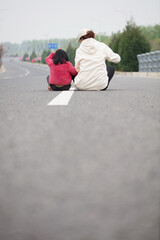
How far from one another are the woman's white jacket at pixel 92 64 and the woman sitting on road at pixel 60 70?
327mm

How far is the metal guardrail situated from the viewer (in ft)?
100

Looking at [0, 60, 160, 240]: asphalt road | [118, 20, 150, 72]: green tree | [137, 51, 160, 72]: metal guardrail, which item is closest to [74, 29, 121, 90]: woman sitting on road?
[0, 60, 160, 240]: asphalt road

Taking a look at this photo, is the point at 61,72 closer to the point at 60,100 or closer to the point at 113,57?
the point at 113,57

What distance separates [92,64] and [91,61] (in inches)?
2.6

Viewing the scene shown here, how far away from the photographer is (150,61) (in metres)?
32.1

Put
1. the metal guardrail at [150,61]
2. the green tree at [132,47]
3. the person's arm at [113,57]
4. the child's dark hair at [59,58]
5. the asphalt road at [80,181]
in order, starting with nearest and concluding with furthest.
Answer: the asphalt road at [80,181], the person's arm at [113,57], the child's dark hair at [59,58], the metal guardrail at [150,61], the green tree at [132,47]

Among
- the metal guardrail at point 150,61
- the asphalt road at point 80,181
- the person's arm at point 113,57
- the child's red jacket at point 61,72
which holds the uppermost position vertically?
the asphalt road at point 80,181

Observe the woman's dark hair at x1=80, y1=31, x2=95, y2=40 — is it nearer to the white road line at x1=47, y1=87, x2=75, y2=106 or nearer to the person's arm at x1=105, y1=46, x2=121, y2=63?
the person's arm at x1=105, y1=46, x2=121, y2=63

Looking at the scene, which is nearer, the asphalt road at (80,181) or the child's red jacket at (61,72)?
the asphalt road at (80,181)

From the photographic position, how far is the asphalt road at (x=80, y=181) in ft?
4.69

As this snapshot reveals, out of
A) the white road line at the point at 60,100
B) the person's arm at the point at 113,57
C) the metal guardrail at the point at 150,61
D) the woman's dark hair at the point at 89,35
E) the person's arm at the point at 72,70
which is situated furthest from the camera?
the metal guardrail at the point at 150,61

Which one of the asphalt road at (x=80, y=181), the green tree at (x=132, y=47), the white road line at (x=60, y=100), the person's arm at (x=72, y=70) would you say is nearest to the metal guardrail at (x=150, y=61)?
the green tree at (x=132, y=47)

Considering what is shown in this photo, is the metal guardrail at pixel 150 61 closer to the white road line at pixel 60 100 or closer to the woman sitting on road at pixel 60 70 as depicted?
the woman sitting on road at pixel 60 70

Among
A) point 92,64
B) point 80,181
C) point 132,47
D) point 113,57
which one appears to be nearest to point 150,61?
point 132,47
